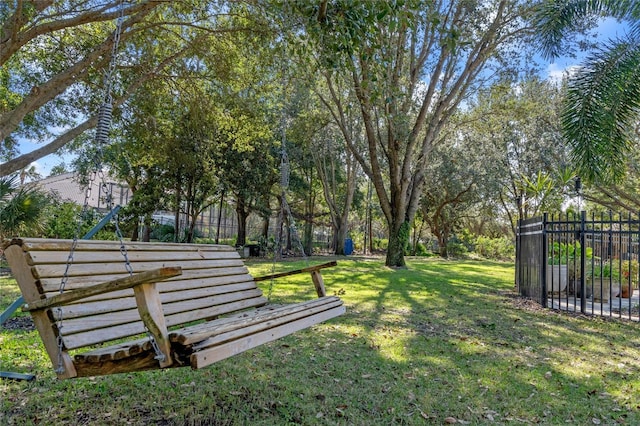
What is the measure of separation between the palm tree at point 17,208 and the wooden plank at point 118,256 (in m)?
7.20

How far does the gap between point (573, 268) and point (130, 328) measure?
8.32m

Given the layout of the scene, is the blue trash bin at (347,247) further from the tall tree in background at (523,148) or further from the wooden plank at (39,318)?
the wooden plank at (39,318)

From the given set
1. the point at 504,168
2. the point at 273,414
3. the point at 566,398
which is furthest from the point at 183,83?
the point at 504,168

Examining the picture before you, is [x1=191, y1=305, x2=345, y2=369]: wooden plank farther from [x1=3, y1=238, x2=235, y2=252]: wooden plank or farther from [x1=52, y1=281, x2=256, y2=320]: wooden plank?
[x1=3, y1=238, x2=235, y2=252]: wooden plank

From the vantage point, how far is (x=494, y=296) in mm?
8070

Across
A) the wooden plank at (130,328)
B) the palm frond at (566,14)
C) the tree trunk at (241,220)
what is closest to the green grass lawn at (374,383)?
the wooden plank at (130,328)

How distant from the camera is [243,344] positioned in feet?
6.60

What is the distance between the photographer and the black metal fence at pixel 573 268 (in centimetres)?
647

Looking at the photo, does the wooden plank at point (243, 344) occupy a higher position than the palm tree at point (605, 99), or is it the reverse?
the palm tree at point (605, 99)

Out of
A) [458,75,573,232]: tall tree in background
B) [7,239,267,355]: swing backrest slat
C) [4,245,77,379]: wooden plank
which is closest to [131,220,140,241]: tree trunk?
[458,75,573,232]: tall tree in background

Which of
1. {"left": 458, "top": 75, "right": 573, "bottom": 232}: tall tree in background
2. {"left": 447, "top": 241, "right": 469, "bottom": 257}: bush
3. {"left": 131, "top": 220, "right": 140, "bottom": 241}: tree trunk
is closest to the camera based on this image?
{"left": 458, "top": 75, "right": 573, "bottom": 232}: tall tree in background

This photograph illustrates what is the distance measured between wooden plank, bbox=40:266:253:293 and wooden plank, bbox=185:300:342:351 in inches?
28.7

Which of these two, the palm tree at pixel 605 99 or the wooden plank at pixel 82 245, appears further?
the palm tree at pixel 605 99

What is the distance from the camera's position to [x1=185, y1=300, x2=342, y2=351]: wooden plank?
1.84m
